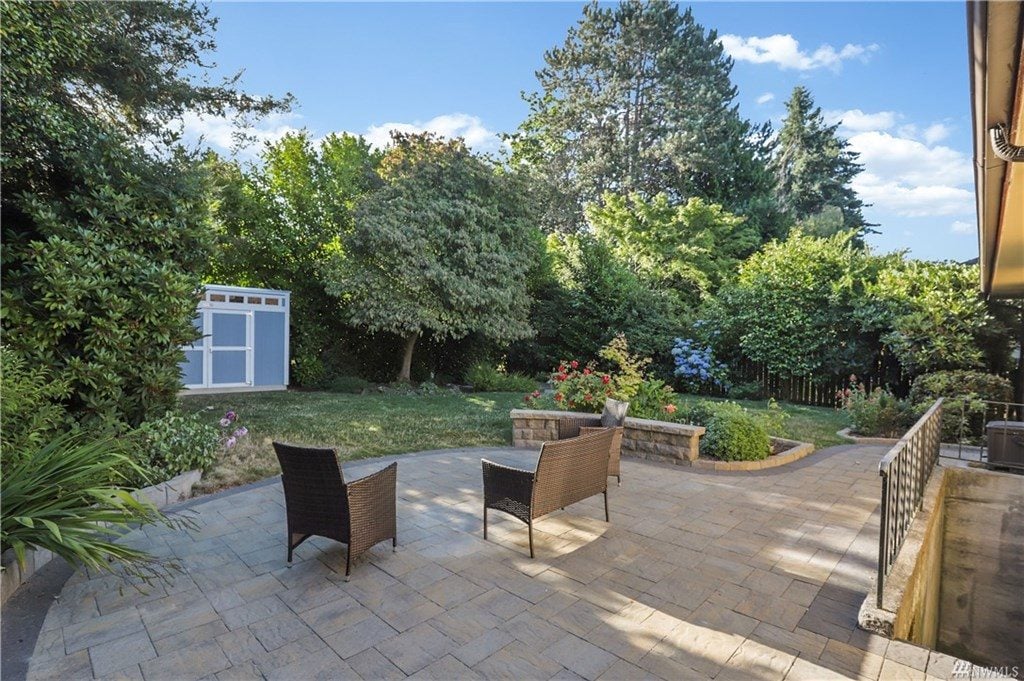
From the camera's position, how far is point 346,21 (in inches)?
284

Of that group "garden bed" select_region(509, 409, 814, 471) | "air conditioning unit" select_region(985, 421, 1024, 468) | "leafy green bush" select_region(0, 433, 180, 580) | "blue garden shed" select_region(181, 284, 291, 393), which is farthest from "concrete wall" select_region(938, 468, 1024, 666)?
"blue garden shed" select_region(181, 284, 291, 393)

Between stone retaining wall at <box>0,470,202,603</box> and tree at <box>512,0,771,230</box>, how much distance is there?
21187mm

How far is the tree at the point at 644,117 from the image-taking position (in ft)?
72.4

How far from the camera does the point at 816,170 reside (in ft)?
97.8

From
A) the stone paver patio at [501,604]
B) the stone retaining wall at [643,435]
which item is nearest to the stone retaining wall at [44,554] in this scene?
the stone paver patio at [501,604]

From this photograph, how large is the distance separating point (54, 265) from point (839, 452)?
27.8ft

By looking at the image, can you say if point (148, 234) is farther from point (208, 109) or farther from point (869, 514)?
point (869, 514)

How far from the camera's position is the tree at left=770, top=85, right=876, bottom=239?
29.4m

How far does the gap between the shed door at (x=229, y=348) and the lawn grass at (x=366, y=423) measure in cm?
Result: 82

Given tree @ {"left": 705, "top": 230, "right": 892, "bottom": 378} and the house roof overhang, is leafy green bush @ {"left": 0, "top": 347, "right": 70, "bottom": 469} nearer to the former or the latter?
the house roof overhang

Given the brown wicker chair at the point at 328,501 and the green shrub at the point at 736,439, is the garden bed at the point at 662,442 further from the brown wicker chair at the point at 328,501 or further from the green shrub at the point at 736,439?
the brown wicker chair at the point at 328,501

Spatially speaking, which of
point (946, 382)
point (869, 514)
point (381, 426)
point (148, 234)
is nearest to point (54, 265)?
point (148, 234)

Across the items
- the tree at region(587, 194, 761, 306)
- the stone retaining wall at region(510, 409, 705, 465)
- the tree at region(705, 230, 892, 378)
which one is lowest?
the stone retaining wall at region(510, 409, 705, 465)

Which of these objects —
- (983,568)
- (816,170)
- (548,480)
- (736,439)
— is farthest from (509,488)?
(816,170)
